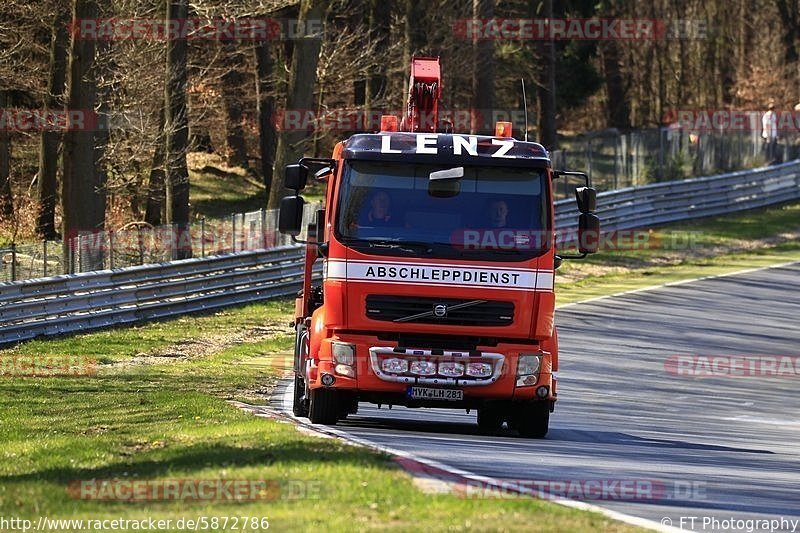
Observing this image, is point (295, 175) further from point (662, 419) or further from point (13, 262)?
point (13, 262)

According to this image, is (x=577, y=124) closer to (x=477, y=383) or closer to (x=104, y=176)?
(x=104, y=176)

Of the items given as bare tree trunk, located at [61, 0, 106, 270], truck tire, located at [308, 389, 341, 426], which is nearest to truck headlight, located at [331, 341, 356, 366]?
truck tire, located at [308, 389, 341, 426]

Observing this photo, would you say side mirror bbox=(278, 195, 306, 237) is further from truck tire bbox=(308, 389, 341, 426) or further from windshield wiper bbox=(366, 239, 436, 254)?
truck tire bbox=(308, 389, 341, 426)

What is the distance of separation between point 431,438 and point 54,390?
23.1 feet

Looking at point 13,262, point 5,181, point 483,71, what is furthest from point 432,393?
point 483,71

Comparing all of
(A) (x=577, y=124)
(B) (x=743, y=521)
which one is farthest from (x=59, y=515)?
(A) (x=577, y=124)

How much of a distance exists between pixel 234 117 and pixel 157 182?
11814 mm

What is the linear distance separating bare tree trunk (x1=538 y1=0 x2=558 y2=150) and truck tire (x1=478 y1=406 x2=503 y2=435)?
33572 millimetres

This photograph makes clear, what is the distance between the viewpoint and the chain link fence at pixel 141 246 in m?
26.4

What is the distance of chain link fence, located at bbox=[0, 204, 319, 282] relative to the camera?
26391 mm

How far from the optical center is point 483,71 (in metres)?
43.2

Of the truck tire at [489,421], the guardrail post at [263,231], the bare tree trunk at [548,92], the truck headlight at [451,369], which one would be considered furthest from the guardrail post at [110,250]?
the bare tree trunk at [548,92]

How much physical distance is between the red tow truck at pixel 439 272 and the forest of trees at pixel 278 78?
1244cm

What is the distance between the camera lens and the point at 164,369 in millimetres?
22750
